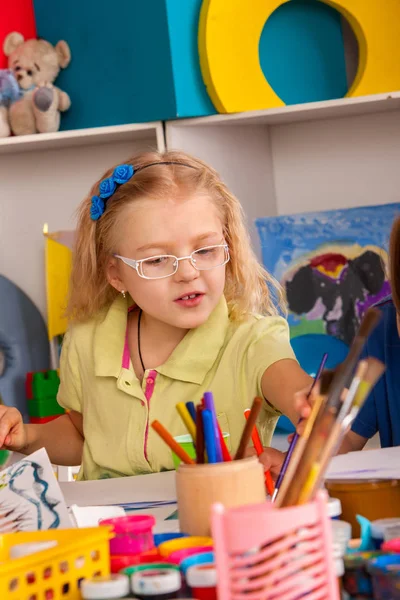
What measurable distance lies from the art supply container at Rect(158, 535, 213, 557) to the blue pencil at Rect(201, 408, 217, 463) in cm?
6

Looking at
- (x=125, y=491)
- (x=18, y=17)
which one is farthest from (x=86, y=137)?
(x=125, y=491)

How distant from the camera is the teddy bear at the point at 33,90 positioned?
1968 mm

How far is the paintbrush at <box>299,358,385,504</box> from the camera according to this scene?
488 mm

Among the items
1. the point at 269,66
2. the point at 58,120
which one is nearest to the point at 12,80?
the point at 58,120

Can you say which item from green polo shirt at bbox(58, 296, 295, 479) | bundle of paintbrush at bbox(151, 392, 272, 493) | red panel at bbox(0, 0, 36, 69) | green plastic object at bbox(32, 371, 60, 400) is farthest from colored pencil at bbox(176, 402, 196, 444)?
red panel at bbox(0, 0, 36, 69)

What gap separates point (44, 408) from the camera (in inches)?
80.2

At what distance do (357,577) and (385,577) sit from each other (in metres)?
0.03

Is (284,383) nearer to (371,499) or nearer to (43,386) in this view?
(371,499)

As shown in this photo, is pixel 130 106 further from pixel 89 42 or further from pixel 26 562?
pixel 26 562

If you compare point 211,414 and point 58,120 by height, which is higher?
point 58,120

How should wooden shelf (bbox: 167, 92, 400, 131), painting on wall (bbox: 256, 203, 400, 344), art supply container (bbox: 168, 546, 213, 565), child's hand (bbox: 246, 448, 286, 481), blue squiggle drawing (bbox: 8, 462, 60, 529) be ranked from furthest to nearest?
painting on wall (bbox: 256, 203, 400, 344)
wooden shelf (bbox: 167, 92, 400, 131)
child's hand (bbox: 246, 448, 286, 481)
blue squiggle drawing (bbox: 8, 462, 60, 529)
art supply container (bbox: 168, 546, 213, 565)

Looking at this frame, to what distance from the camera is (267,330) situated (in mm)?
1260

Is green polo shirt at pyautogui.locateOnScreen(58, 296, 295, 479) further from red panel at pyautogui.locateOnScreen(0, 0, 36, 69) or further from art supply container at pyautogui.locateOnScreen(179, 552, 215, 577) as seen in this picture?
red panel at pyautogui.locateOnScreen(0, 0, 36, 69)

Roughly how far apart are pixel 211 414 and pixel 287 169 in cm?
162
